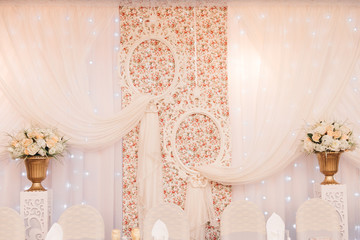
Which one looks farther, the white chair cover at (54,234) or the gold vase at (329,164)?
the gold vase at (329,164)

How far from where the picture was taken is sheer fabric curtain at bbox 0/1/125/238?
4809 mm

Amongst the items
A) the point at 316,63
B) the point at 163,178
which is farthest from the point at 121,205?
the point at 316,63

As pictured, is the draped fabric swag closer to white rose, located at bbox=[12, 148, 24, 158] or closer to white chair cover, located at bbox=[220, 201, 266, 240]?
white rose, located at bbox=[12, 148, 24, 158]

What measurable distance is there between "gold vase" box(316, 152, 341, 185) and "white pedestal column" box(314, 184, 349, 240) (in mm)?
87

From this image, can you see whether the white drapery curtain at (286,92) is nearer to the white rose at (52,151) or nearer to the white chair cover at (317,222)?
the white chair cover at (317,222)

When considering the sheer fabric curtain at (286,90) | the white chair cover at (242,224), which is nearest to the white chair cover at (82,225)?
the white chair cover at (242,224)

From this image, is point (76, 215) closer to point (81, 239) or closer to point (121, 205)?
point (81, 239)

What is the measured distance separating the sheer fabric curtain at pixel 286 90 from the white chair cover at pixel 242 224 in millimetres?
1111

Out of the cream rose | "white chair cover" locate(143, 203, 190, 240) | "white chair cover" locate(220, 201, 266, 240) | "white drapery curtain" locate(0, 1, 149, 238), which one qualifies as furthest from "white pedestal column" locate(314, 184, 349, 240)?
"white drapery curtain" locate(0, 1, 149, 238)

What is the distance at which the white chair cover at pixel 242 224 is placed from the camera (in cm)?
364

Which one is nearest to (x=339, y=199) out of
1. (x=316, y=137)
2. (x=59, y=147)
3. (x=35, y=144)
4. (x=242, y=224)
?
(x=316, y=137)

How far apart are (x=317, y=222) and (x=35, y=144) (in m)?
2.86

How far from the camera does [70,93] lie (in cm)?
489

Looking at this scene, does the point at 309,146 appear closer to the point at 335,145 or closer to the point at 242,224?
the point at 335,145
